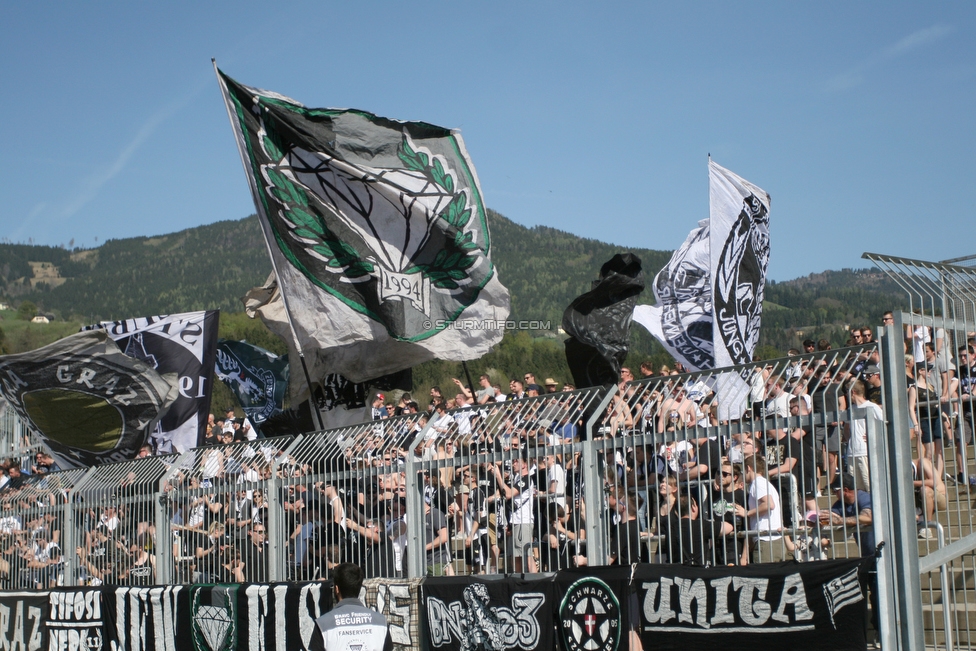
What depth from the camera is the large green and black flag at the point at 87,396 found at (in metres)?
14.3

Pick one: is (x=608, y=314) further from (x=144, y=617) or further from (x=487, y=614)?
(x=144, y=617)

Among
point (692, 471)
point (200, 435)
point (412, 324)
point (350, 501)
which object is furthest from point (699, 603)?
point (200, 435)

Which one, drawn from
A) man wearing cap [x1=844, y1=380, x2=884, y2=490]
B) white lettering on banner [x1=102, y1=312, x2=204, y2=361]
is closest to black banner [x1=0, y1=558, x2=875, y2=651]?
man wearing cap [x1=844, y1=380, x2=884, y2=490]

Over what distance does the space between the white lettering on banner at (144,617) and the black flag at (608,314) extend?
17.3 feet

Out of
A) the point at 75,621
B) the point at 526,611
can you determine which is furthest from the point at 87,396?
the point at 526,611

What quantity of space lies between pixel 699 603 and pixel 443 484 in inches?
114

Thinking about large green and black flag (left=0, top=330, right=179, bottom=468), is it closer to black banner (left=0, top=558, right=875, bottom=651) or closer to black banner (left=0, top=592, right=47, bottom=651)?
black banner (left=0, top=592, right=47, bottom=651)

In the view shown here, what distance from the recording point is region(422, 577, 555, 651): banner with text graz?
345 inches

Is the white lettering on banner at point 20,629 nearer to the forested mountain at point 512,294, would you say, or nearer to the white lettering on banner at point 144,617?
the white lettering on banner at point 144,617

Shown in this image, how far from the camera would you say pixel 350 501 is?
1042 centimetres

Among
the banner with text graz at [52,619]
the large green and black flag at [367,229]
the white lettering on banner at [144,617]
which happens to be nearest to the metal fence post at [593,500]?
the large green and black flag at [367,229]

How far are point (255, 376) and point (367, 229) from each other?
9.01 m

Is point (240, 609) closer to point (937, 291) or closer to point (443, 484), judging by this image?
point (443, 484)

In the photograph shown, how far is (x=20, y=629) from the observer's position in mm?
13742
